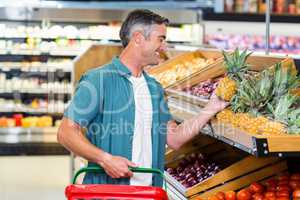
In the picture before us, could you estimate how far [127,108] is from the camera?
318 cm

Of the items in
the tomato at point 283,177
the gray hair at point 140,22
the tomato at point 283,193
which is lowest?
the tomato at point 283,193

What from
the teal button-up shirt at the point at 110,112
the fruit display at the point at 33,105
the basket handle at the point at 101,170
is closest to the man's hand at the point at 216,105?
the teal button-up shirt at the point at 110,112

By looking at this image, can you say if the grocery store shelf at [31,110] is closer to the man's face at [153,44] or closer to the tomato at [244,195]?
the tomato at [244,195]

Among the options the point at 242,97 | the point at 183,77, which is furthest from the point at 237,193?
the point at 183,77

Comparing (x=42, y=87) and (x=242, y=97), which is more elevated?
(x=242, y=97)

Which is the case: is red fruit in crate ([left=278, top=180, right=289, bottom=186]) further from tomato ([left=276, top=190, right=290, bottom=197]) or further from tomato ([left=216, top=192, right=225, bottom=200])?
tomato ([left=216, top=192, right=225, bottom=200])

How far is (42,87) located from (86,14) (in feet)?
4.22

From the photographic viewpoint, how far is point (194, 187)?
4.01 m

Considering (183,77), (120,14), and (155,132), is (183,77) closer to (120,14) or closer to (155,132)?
(155,132)

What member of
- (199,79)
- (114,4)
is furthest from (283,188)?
(114,4)

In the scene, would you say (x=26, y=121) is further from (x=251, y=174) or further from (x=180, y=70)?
(x=251, y=174)

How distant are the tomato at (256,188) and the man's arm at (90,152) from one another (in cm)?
109

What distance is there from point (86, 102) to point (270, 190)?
4.12 ft

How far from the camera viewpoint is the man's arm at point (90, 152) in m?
2.89
